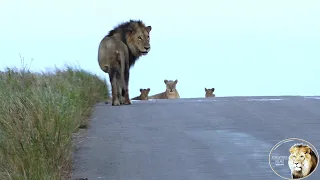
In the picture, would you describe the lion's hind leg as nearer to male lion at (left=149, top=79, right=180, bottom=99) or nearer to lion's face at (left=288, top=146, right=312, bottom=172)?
lion's face at (left=288, top=146, right=312, bottom=172)

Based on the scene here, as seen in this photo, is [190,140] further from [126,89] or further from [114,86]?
[126,89]

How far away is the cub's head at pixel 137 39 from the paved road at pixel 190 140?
78.3 inches

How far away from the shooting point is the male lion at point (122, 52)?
45.6 feet

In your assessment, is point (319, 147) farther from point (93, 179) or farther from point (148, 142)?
point (93, 179)

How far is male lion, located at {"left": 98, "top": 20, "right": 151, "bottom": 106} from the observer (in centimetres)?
1391

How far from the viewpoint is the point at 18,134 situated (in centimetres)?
732

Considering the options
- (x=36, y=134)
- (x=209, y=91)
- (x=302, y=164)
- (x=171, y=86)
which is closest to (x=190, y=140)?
(x=36, y=134)

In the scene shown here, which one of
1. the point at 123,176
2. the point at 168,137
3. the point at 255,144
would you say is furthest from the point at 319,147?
the point at 123,176

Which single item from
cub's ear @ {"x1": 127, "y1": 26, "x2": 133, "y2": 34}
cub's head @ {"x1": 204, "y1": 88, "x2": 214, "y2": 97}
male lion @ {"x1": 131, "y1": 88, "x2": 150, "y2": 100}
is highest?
cub's ear @ {"x1": 127, "y1": 26, "x2": 133, "y2": 34}

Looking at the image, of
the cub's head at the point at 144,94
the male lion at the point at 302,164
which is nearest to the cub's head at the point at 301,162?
the male lion at the point at 302,164

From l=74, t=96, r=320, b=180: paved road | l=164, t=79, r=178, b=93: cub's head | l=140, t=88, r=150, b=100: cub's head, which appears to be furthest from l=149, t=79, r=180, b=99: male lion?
l=74, t=96, r=320, b=180: paved road

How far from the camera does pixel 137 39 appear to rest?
14.6m

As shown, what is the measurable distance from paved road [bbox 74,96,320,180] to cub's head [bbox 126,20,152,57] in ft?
6.53

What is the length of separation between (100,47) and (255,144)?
642cm
